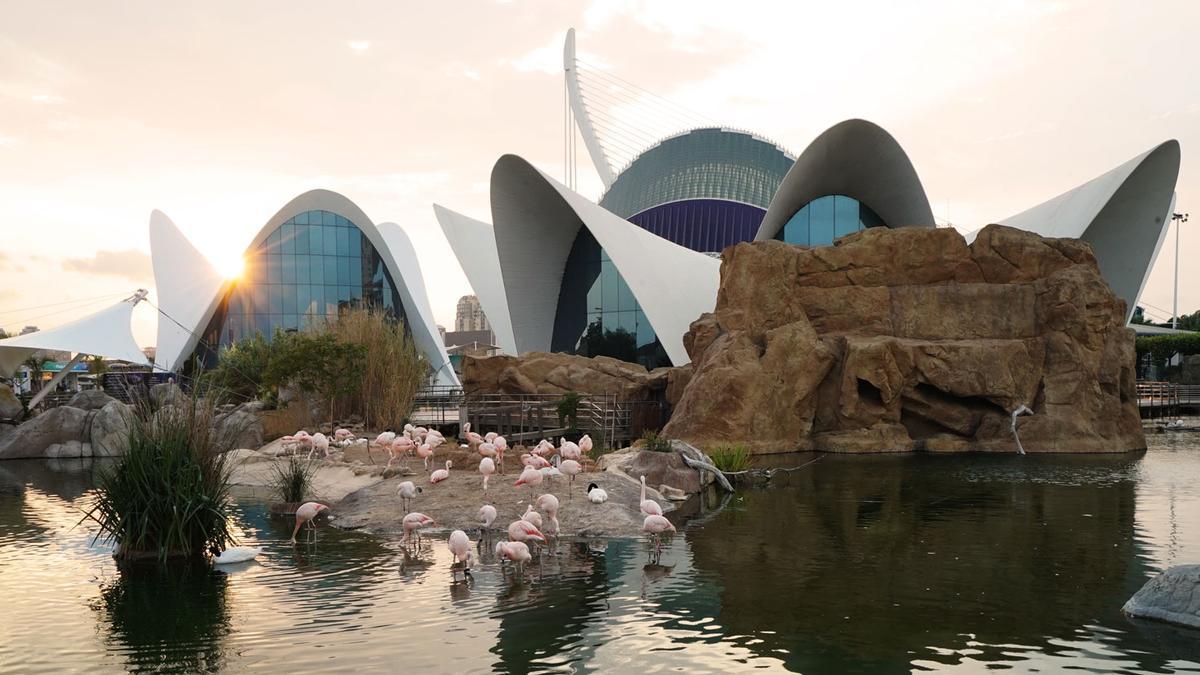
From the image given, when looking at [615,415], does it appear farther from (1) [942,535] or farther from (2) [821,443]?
(1) [942,535]

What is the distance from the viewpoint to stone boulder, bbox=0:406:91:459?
25.2 meters

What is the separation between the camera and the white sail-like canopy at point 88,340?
34.4 meters

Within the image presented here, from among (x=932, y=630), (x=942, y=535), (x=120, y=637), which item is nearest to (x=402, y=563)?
(x=120, y=637)

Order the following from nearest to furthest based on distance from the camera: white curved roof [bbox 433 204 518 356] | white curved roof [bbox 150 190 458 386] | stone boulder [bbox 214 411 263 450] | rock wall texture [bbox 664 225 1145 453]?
1. rock wall texture [bbox 664 225 1145 453]
2. stone boulder [bbox 214 411 263 450]
3. white curved roof [bbox 433 204 518 356]
4. white curved roof [bbox 150 190 458 386]

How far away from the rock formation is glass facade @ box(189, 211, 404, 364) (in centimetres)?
2080

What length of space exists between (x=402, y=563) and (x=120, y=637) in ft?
9.97

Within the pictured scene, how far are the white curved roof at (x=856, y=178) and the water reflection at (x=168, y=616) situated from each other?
89.9 ft

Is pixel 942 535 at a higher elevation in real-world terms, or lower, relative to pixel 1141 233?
lower

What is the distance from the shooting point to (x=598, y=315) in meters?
36.5

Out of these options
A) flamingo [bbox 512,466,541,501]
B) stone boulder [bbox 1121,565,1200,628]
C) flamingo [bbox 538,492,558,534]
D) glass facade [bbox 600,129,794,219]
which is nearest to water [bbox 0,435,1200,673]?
stone boulder [bbox 1121,565,1200,628]

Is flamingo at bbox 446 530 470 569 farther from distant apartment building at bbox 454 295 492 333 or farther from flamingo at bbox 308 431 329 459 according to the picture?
distant apartment building at bbox 454 295 492 333

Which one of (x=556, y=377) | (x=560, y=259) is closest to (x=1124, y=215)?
(x=560, y=259)

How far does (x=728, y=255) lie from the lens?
80.0ft

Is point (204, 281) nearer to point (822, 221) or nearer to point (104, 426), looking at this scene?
point (104, 426)
